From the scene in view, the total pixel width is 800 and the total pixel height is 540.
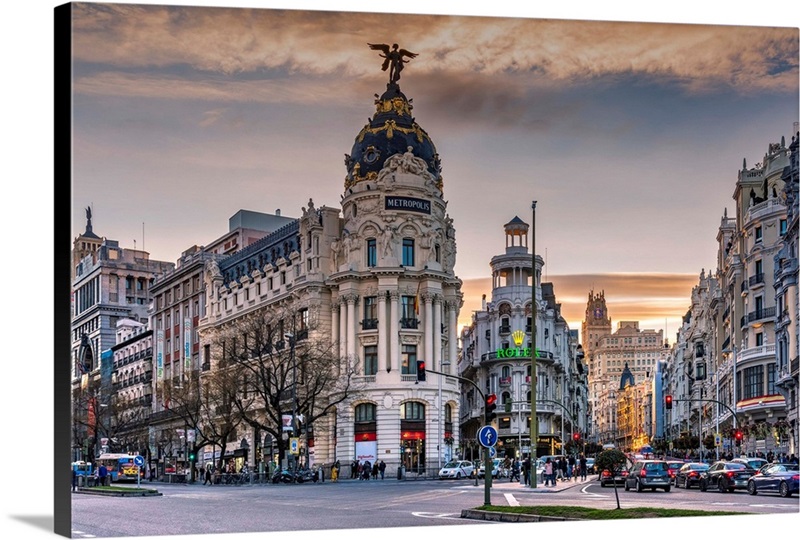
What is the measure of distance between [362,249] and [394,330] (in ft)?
20.2

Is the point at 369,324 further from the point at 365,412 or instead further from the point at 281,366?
the point at 281,366

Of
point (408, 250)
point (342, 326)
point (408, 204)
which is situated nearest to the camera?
point (408, 204)

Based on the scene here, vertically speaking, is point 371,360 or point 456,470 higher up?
point 371,360

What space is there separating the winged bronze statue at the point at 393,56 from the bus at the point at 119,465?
177 feet

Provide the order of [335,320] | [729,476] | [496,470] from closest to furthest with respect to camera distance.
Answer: [729,476] < [496,470] < [335,320]

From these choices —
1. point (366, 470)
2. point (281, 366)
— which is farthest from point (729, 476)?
point (281, 366)

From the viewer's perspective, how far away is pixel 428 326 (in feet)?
268

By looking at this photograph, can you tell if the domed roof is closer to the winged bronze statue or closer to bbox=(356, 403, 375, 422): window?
bbox=(356, 403, 375, 422): window

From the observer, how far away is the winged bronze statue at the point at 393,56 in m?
33.2

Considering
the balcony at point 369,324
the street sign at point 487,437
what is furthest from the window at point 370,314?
the street sign at point 487,437

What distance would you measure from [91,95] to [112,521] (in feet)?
39.1

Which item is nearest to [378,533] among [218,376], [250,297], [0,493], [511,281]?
[0,493]

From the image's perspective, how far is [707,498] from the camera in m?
43.2

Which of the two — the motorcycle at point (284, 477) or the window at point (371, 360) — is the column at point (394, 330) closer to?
the window at point (371, 360)
